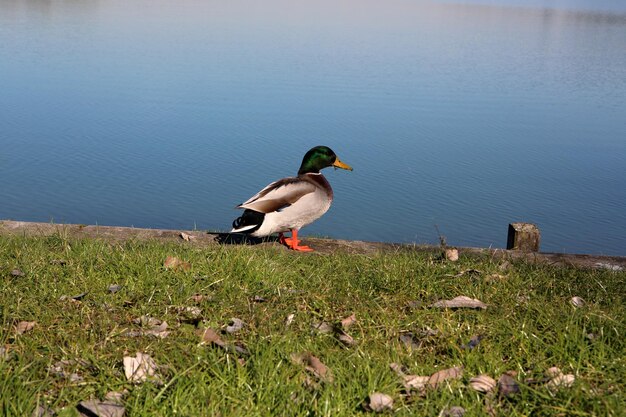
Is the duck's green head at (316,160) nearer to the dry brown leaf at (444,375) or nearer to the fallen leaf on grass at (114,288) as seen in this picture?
the fallen leaf on grass at (114,288)

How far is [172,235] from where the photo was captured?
766 centimetres

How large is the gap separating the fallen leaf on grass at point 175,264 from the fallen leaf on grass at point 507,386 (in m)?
2.31

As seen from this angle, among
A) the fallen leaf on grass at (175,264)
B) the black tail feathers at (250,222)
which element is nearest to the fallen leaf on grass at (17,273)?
the fallen leaf on grass at (175,264)

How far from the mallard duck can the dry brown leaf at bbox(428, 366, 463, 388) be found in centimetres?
306

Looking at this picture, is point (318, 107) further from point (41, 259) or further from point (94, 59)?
point (41, 259)

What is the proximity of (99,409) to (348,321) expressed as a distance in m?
1.59

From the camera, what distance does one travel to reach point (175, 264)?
5.93 m

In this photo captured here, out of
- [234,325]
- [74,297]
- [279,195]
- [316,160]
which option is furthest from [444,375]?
[316,160]

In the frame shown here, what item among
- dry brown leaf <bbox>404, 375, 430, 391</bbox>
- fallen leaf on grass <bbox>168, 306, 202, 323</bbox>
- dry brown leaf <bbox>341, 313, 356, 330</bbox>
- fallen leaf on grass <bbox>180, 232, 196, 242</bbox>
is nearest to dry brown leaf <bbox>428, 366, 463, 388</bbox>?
dry brown leaf <bbox>404, 375, 430, 391</bbox>

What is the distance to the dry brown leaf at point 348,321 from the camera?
5058 mm

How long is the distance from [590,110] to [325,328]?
67.7 feet

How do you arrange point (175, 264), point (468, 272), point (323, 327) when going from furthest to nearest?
1. point (468, 272)
2. point (175, 264)
3. point (323, 327)

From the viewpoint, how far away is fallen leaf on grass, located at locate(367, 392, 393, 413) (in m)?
4.06

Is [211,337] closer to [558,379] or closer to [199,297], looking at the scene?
[199,297]
